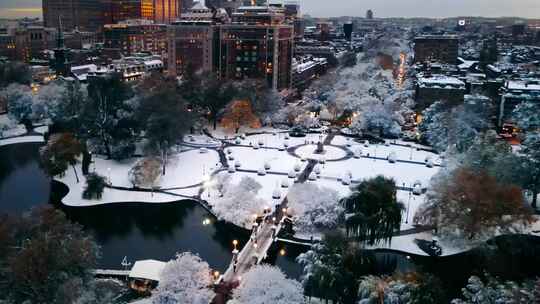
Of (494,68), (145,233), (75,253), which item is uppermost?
(494,68)

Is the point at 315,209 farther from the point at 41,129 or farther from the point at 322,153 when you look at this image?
the point at 41,129

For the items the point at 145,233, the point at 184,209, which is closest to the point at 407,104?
the point at 184,209

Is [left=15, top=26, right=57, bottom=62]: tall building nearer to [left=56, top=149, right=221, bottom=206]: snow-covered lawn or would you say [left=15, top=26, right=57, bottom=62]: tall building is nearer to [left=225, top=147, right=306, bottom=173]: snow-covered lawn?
[left=56, top=149, right=221, bottom=206]: snow-covered lawn

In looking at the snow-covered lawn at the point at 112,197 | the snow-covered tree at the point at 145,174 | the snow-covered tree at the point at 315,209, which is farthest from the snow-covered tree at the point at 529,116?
the snow-covered tree at the point at 145,174

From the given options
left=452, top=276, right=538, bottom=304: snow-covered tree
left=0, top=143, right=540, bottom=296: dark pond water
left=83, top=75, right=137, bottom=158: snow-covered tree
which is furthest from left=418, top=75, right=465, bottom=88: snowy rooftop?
left=452, top=276, right=538, bottom=304: snow-covered tree

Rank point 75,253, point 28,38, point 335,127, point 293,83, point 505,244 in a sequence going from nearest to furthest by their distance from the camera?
1. point 75,253
2. point 505,244
3. point 335,127
4. point 293,83
5. point 28,38

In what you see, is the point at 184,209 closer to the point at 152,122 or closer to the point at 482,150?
the point at 152,122

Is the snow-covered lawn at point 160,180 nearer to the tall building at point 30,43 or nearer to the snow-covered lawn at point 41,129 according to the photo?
the snow-covered lawn at point 41,129
